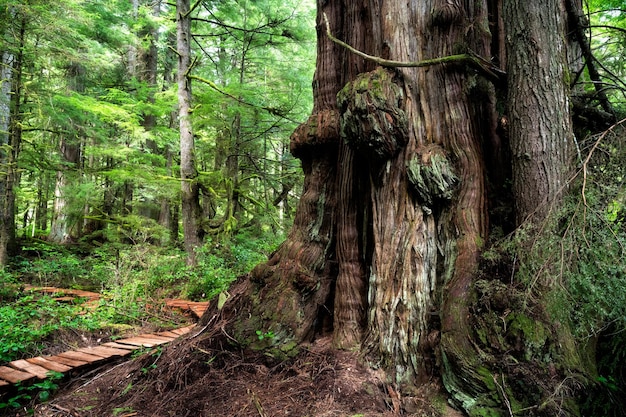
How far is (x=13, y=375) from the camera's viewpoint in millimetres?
3064

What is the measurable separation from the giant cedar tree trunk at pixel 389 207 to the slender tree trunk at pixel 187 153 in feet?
14.4

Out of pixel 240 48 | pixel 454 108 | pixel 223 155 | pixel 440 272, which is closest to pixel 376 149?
Answer: pixel 454 108

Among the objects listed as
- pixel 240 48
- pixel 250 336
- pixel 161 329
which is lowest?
pixel 161 329

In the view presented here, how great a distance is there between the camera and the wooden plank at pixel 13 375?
298cm

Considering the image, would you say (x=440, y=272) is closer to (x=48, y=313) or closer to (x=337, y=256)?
(x=337, y=256)

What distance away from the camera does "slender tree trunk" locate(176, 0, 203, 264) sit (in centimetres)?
783

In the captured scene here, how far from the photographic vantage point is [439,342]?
→ 2.52m

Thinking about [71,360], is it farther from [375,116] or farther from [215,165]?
[215,165]

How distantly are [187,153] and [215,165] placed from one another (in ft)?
4.55

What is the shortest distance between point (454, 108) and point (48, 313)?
559 cm

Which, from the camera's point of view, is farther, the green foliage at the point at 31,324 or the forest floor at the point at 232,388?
the green foliage at the point at 31,324

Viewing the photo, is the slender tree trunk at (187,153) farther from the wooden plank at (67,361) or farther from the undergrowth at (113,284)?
the wooden plank at (67,361)

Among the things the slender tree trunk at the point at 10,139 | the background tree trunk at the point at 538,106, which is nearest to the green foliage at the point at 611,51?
the background tree trunk at the point at 538,106

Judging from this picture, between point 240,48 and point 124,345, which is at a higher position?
point 240,48
